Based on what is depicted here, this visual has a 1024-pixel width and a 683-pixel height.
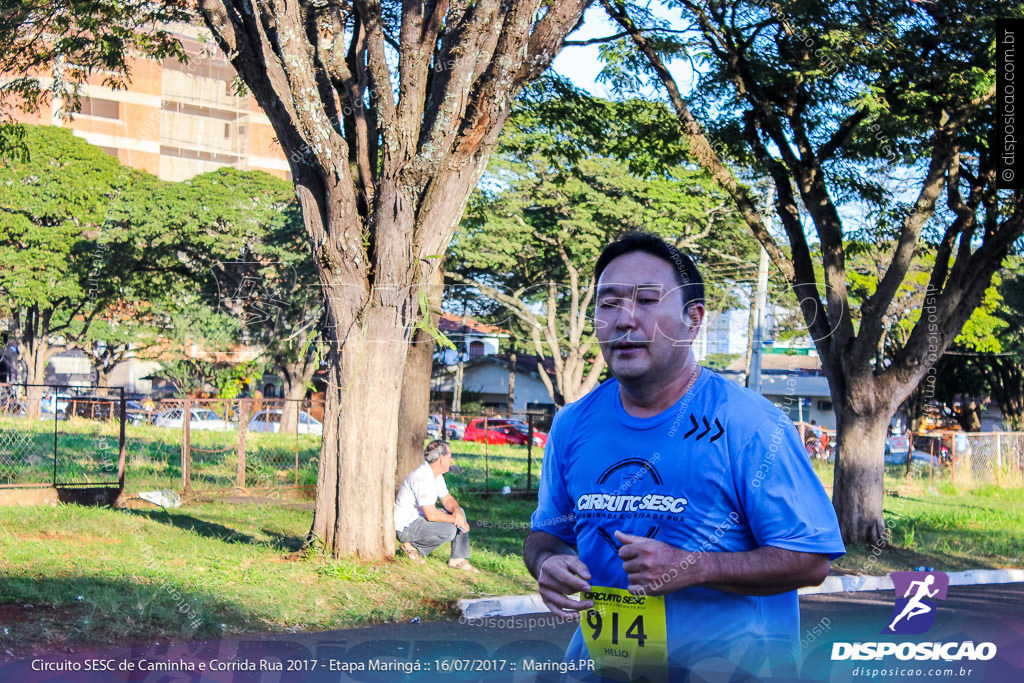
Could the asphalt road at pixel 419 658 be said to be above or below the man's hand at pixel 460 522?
below

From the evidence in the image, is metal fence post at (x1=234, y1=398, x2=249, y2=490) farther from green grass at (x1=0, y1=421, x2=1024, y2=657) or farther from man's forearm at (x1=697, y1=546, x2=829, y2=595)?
man's forearm at (x1=697, y1=546, x2=829, y2=595)

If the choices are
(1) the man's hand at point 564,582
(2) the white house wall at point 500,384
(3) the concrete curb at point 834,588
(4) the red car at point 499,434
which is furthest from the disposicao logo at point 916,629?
(2) the white house wall at point 500,384

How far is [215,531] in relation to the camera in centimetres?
1152

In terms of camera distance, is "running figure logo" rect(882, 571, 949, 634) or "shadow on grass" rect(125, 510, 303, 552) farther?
"shadow on grass" rect(125, 510, 303, 552)

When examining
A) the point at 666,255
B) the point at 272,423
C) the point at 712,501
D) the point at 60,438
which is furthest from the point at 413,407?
the point at 272,423

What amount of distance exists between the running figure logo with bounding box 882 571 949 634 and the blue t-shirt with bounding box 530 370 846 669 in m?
7.07

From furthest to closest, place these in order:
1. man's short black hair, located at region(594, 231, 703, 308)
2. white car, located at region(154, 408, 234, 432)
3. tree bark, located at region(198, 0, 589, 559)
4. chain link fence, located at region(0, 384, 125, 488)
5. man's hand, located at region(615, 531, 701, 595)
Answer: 1. white car, located at region(154, 408, 234, 432)
2. chain link fence, located at region(0, 384, 125, 488)
3. tree bark, located at region(198, 0, 589, 559)
4. man's short black hair, located at region(594, 231, 703, 308)
5. man's hand, located at region(615, 531, 701, 595)

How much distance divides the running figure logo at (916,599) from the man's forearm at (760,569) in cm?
713

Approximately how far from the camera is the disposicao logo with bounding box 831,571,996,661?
720cm

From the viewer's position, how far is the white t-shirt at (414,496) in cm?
1011

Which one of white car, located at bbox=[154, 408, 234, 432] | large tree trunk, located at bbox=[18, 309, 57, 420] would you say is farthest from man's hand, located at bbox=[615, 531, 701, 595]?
large tree trunk, located at bbox=[18, 309, 57, 420]

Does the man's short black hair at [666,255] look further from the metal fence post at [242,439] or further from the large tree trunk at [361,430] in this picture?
the metal fence post at [242,439]

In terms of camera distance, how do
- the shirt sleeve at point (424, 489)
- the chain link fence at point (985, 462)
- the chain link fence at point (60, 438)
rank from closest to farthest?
the shirt sleeve at point (424, 489) → the chain link fence at point (60, 438) → the chain link fence at point (985, 462)

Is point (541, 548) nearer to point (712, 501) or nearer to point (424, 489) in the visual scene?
point (712, 501)
